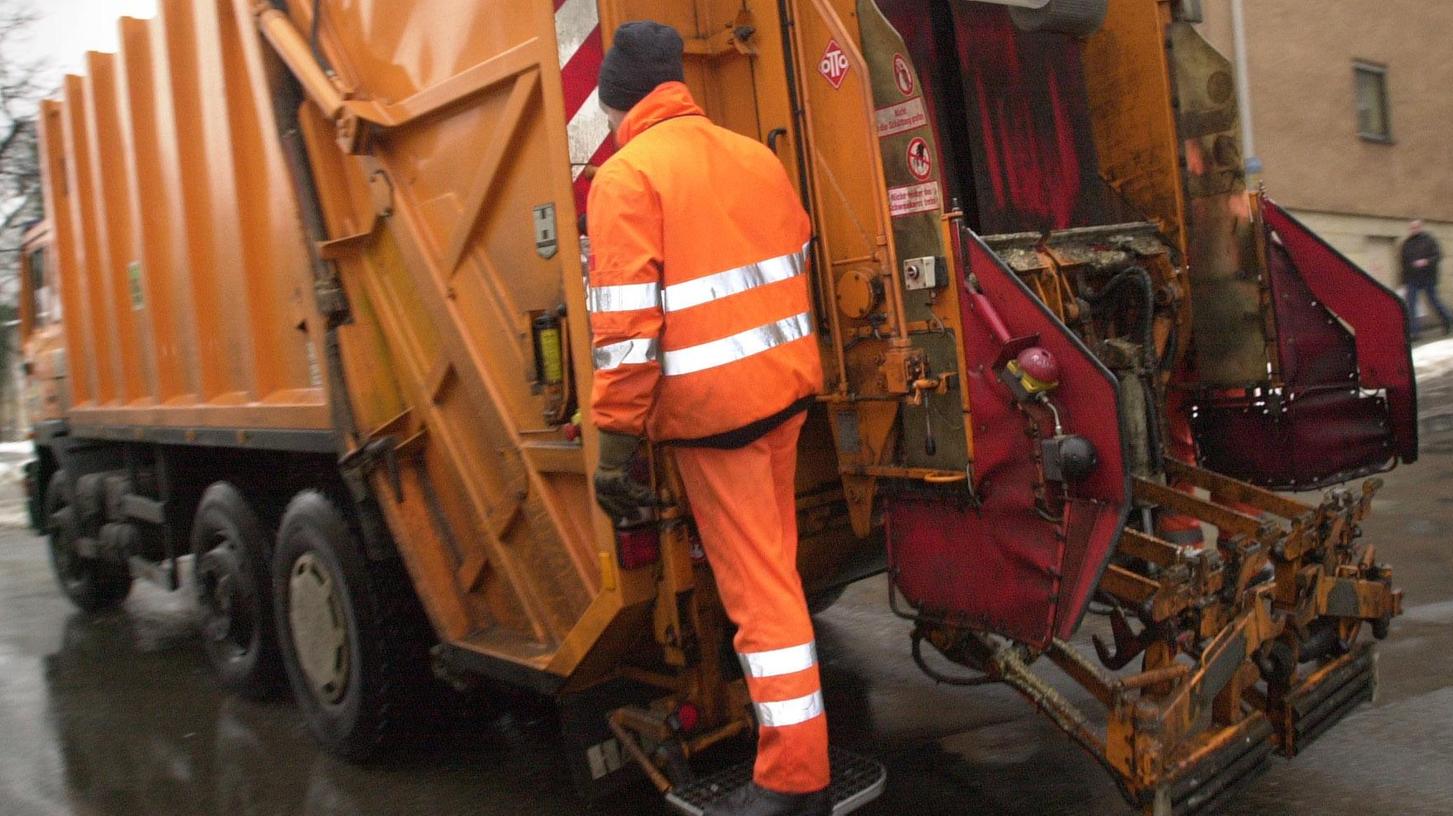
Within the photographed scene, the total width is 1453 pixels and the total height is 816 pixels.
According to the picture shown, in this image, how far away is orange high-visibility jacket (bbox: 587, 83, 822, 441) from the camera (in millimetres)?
2701

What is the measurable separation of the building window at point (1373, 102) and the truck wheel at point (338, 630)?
16690 mm

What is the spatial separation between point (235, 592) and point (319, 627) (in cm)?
96

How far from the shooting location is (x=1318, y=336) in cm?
384

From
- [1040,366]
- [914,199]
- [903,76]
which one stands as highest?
[903,76]

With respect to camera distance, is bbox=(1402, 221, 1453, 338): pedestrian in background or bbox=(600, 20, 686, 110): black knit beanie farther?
bbox=(1402, 221, 1453, 338): pedestrian in background

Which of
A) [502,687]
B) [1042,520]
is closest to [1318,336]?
[1042,520]

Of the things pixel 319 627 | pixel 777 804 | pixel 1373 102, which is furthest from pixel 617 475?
pixel 1373 102

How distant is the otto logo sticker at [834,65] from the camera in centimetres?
289

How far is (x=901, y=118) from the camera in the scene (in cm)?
282

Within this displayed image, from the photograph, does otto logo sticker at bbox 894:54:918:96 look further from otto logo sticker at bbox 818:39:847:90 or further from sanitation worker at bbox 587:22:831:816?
sanitation worker at bbox 587:22:831:816

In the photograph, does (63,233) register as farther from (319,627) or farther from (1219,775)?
(1219,775)

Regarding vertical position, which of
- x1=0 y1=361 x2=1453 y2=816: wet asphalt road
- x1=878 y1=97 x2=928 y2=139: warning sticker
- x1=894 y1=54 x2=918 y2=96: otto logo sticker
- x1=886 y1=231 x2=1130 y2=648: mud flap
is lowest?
x1=0 y1=361 x2=1453 y2=816: wet asphalt road

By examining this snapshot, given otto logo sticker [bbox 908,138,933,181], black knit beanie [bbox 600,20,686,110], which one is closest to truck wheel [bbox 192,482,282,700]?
black knit beanie [bbox 600,20,686,110]

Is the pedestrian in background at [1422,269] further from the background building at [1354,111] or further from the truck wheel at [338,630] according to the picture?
the truck wheel at [338,630]
